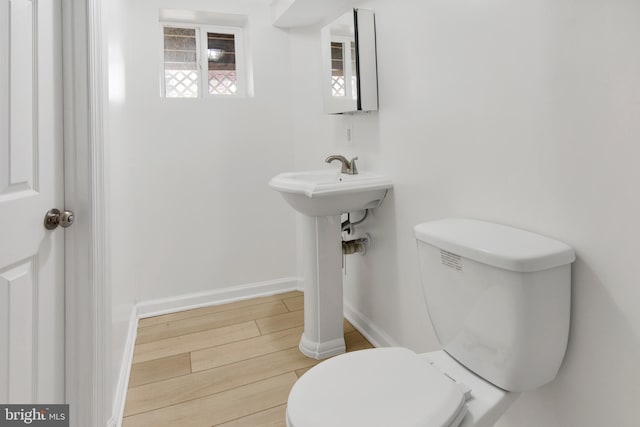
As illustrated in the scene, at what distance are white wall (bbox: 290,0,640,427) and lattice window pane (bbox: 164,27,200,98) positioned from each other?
1.50 m

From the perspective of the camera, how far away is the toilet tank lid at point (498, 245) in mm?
871

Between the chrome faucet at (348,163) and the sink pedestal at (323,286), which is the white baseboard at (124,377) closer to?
the sink pedestal at (323,286)

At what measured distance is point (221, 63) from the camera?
265cm

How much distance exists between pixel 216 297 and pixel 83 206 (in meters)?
1.54

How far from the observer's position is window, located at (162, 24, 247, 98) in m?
2.54

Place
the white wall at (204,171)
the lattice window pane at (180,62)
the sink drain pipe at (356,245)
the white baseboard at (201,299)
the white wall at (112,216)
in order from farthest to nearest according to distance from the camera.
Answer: the lattice window pane at (180,62)
the white wall at (204,171)
the white baseboard at (201,299)
the sink drain pipe at (356,245)
the white wall at (112,216)

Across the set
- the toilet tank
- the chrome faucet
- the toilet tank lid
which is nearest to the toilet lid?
the toilet tank

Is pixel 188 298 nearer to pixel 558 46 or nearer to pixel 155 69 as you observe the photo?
pixel 155 69

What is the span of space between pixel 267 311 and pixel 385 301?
2.91ft

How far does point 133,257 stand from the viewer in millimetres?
2240

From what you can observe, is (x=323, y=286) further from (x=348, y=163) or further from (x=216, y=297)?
(x=216, y=297)

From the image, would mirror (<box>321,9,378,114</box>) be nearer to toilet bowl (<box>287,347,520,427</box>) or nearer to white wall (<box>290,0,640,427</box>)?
white wall (<box>290,0,640,427</box>)

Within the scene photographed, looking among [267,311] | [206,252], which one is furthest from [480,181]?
[206,252]

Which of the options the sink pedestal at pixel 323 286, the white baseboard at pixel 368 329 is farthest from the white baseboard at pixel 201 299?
the sink pedestal at pixel 323 286
